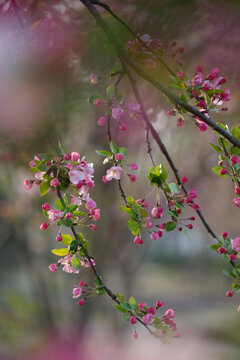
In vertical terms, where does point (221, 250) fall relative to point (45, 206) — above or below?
below

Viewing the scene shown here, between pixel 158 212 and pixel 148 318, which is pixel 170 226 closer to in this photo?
pixel 158 212

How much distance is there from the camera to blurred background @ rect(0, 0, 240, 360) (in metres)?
1.66

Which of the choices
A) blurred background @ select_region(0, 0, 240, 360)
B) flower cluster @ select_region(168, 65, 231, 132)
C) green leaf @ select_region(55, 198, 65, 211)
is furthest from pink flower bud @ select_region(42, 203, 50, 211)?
flower cluster @ select_region(168, 65, 231, 132)

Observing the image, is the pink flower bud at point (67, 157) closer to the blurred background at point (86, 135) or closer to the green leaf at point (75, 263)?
the blurred background at point (86, 135)

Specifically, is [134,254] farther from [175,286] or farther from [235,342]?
[175,286]

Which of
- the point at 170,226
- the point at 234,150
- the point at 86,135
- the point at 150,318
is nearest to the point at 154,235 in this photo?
the point at 170,226

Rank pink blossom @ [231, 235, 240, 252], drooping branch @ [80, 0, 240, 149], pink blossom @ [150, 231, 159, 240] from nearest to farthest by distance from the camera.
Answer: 1. drooping branch @ [80, 0, 240, 149]
2. pink blossom @ [150, 231, 159, 240]
3. pink blossom @ [231, 235, 240, 252]

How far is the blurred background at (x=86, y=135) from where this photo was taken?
1657mm

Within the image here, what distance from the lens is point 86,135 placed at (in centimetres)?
378

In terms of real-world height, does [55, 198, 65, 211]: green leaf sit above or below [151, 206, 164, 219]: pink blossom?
above

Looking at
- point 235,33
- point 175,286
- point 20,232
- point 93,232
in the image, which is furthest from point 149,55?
point 175,286

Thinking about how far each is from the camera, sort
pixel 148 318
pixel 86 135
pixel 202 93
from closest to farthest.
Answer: pixel 148 318 < pixel 202 93 < pixel 86 135

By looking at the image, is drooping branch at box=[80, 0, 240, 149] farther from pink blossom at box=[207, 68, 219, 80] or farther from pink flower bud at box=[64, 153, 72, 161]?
pink flower bud at box=[64, 153, 72, 161]

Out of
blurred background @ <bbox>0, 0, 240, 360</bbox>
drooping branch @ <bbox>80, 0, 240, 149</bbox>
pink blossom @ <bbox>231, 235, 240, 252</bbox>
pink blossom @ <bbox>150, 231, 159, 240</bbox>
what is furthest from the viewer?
blurred background @ <bbox>0, 0, 240, 360</bbox>
